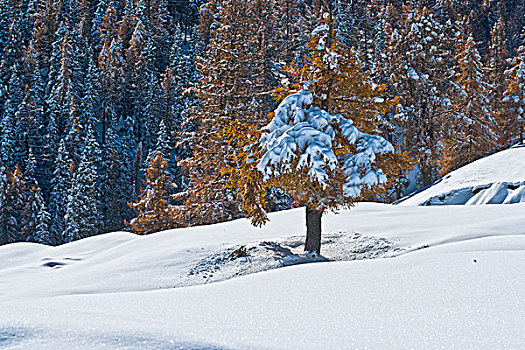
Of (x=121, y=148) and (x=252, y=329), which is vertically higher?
(x=121, y=148)

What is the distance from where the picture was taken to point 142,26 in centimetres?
7762

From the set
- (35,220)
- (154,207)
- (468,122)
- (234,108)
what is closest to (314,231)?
(234,108)

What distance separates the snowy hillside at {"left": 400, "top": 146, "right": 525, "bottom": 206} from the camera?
12.9m

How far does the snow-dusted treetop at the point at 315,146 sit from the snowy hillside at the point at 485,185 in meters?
6.01

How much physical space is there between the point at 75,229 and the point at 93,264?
3409 centimetres

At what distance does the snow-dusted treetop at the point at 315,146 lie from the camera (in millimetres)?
8539

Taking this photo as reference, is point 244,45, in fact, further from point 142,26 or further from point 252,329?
point 142,26

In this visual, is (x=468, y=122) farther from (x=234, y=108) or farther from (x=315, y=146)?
(x=315, y=146)

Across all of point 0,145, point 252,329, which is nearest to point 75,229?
point 0,145

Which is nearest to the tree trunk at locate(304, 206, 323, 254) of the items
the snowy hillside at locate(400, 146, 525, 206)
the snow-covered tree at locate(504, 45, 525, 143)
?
the snowy hillside at locate(400, 146, 525, 206)

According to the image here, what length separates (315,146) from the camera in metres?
8.55

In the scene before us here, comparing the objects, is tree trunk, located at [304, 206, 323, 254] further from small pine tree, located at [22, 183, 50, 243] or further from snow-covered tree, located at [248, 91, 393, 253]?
small pine tree, located at [22, 183, 50, 243]

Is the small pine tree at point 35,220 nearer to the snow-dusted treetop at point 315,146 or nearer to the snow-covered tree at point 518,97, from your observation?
the snow-dusted treetop at point 315,146

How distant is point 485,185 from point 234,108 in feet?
39.1
